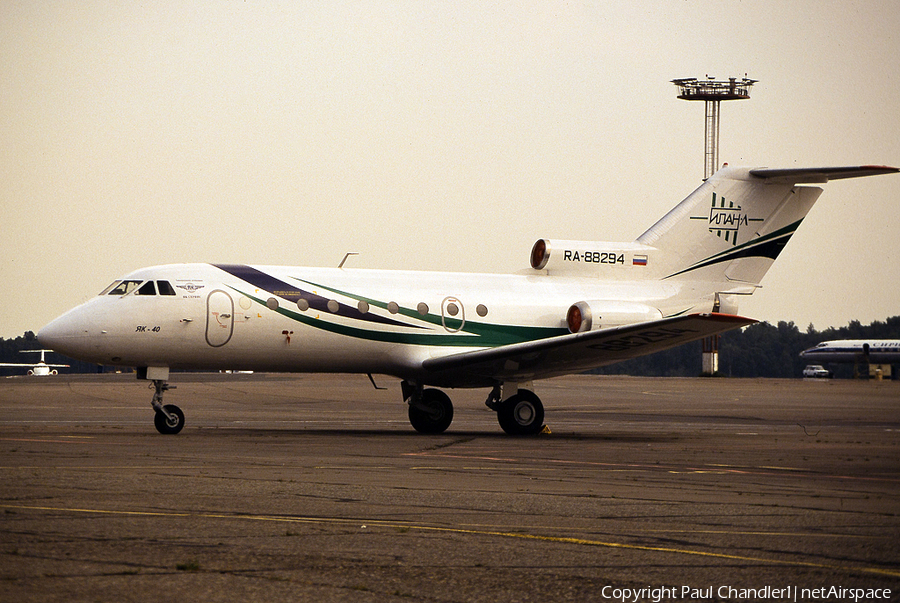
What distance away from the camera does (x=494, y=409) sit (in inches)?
875

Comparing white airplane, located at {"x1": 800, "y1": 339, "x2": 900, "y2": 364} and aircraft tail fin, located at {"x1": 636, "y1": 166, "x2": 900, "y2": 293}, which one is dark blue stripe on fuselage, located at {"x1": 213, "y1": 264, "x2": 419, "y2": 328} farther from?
white airplane, located at {"x1": 800, "y1": 339, "x2": 900, "y2": 364}

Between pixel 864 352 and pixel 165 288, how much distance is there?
93.5 meters

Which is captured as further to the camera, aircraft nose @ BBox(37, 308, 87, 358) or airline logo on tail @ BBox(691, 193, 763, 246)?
A: airline logo on tail @ BBox(691, 193, 763, 246)

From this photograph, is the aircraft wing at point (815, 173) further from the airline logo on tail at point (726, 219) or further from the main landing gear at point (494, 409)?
the main landing gear at point (494, 409)

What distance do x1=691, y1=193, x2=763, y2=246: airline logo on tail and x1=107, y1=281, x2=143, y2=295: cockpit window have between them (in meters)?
13.3

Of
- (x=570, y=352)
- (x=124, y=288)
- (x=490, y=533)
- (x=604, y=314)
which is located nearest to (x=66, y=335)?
(x=124, y=288)

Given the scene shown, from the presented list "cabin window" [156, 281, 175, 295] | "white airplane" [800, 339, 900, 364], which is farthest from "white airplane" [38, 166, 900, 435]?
"white airplane" [800, 339, 900, 364]

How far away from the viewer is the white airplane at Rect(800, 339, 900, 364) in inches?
3944

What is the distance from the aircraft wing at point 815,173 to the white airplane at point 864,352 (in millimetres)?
82025

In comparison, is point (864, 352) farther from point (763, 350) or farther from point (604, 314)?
point (604, 314)

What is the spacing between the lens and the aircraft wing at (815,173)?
893 inches

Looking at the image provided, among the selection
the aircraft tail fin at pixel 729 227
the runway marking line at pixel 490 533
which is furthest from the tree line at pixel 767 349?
the runway marking line at pixel 490 533

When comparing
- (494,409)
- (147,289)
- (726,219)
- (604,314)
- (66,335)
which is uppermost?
(726,219)

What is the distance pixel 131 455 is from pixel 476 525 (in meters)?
7.71
